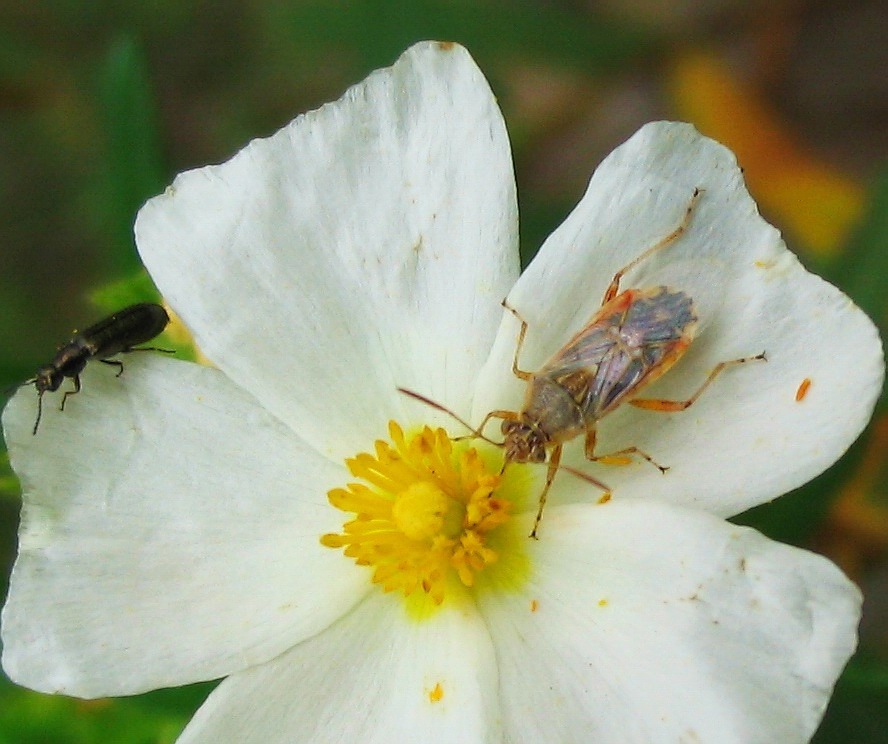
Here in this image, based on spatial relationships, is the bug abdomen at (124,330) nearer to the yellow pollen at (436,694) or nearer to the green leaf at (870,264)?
the yellow pollen at (436,694)

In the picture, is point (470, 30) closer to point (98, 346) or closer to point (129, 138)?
point (129, 138)

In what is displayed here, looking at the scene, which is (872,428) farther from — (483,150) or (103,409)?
(103,409)

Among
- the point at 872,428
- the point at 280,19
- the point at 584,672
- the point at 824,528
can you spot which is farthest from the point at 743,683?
the point at 280,19

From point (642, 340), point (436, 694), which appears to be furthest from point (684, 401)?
point (436, 694)

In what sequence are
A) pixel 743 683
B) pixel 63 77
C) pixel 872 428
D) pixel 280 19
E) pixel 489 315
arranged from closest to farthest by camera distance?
pixel 743 683
pixel 489 315
pixel 872 428
pixel 280 19
pixel 63 77

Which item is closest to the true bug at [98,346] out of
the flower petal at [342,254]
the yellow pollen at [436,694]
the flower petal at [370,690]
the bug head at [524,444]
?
the flower petal at [342,254]
